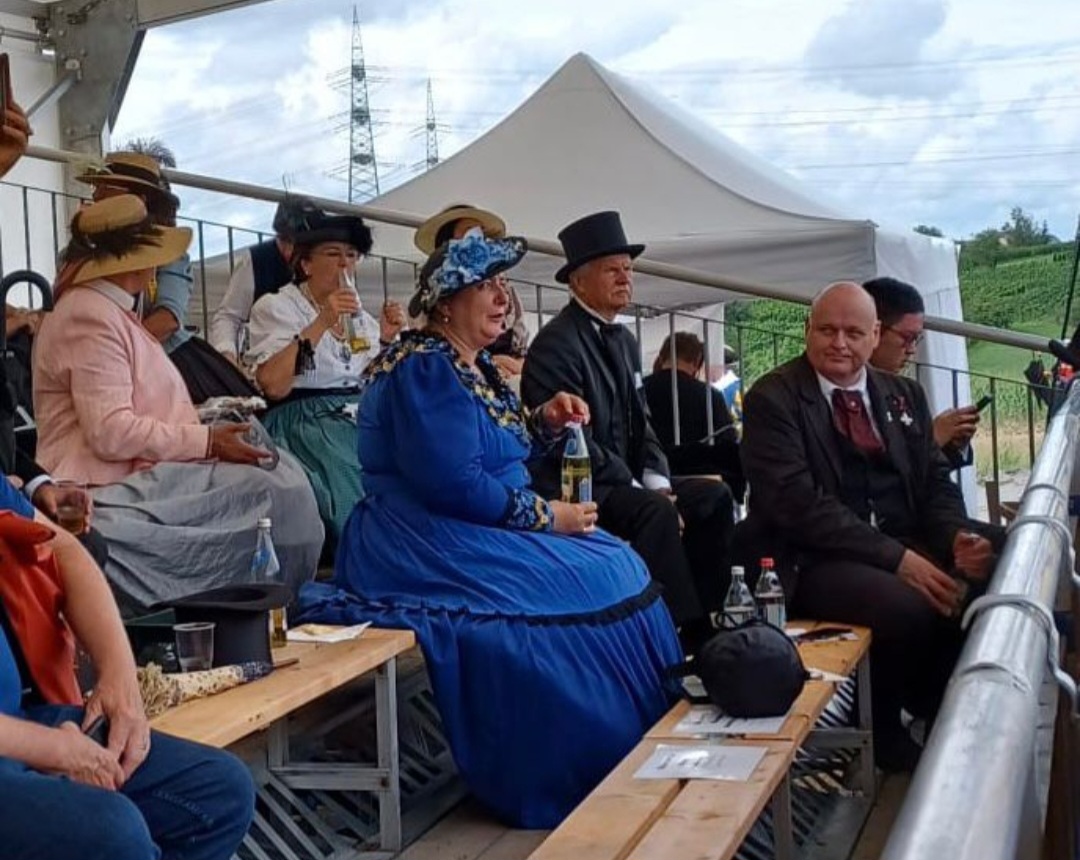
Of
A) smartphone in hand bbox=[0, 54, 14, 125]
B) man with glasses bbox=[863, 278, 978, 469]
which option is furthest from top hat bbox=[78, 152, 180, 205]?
man with glasses bbox=[863, 278, 978, 469]

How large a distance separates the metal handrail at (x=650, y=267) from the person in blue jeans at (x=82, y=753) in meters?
3.20

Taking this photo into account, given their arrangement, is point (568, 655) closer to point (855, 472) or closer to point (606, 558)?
point (606, 558)

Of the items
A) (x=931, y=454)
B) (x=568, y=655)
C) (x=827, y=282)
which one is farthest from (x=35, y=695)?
(x=827, y=282)

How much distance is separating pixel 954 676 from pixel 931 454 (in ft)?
10.4

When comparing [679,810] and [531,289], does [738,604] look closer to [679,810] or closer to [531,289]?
[679,810]

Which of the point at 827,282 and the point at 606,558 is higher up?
the point at 827,282

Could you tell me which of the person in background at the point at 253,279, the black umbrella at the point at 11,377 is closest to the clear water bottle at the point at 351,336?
the person in background at the point at 253,279

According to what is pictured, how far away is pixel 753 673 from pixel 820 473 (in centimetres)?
117

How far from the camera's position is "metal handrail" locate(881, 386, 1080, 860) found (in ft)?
2.47

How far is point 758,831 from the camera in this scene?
131 inches

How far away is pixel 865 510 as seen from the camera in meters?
3.93

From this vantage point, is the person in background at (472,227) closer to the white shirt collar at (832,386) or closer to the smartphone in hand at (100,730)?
the white shirt collar at (832,386)

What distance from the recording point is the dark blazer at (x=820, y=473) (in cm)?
374

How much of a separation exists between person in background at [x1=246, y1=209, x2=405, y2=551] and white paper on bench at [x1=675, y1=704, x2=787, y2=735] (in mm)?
1624
